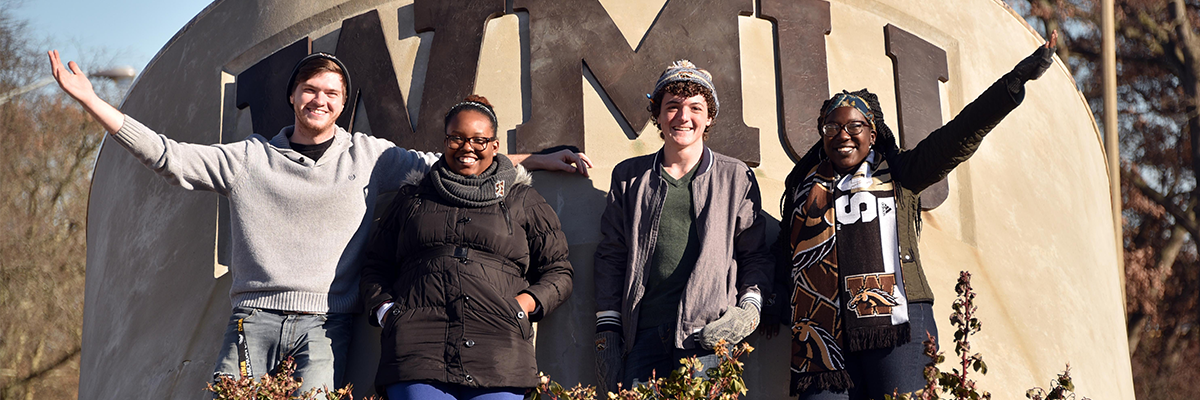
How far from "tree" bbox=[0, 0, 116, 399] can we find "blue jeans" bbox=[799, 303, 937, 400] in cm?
1504

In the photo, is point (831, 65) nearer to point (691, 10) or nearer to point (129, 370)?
point (691, 10)

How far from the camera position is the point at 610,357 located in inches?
183

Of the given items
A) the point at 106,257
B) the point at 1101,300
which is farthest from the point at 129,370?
the point at 1101,300

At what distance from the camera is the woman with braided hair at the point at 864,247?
13.8 ft

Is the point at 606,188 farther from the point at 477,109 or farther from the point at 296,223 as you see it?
the point at 296,223

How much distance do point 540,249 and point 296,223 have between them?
1019 millimetres

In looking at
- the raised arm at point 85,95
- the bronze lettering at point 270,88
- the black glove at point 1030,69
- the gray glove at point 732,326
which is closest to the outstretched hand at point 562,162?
the gray glove at point 732,326

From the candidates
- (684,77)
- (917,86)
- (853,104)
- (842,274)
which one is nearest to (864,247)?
(842,274)

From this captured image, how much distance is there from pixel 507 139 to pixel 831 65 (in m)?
1.85

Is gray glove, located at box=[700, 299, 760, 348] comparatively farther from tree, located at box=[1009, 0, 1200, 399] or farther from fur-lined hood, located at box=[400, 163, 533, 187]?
tree, located at box=[1009, 0, 1200, 399]

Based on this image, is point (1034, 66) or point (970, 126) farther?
point (970, 126)

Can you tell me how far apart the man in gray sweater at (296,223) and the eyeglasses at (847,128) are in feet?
6.38

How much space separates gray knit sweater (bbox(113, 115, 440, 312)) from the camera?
4547 millimetres

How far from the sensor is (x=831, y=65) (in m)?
6.17
